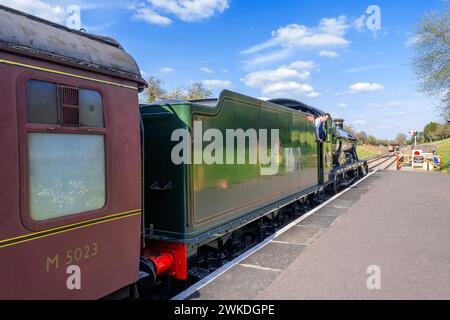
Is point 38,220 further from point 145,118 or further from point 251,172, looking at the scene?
point 251,172

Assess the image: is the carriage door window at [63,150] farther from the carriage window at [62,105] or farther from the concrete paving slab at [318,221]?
the concrete paving slab at [318,221]

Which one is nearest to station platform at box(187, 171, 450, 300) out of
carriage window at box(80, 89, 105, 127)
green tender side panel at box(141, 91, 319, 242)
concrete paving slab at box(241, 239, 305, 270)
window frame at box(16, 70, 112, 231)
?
concrete paving slab at box(241, 239, 305, 270)

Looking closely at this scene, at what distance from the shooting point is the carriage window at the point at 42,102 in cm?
255

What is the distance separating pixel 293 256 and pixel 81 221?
387 centimetres

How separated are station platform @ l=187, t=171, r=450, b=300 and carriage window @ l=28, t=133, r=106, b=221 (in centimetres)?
204

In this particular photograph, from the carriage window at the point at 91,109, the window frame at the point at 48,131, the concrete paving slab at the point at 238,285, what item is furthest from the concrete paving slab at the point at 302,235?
the carriage window at the point at 91,109

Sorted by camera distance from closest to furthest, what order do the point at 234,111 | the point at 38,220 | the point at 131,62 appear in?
the point at 38,220
the point at 131,62
the point at 234,111

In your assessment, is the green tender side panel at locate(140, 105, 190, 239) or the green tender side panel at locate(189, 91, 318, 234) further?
the green tender side panel at locate(189, 91, 318, 234)

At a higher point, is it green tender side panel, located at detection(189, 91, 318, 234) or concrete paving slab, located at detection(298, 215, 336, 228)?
green tender side panel, located at detection(189, 91, 318, 234)

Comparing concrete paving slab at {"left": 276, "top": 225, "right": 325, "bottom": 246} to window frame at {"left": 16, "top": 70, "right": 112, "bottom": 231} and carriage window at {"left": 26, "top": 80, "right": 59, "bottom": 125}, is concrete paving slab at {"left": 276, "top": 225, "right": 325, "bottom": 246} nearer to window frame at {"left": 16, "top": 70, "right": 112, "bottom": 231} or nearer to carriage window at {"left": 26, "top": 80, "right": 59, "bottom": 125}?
window frame at {"left": 16, "top": 70, "right": 112, "bottom": 231}

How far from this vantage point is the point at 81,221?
114 inches

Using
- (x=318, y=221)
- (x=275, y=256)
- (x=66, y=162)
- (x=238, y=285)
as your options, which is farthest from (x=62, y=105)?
(x=318, y=221)

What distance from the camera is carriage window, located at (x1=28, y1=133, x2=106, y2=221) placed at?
8.49 ft
